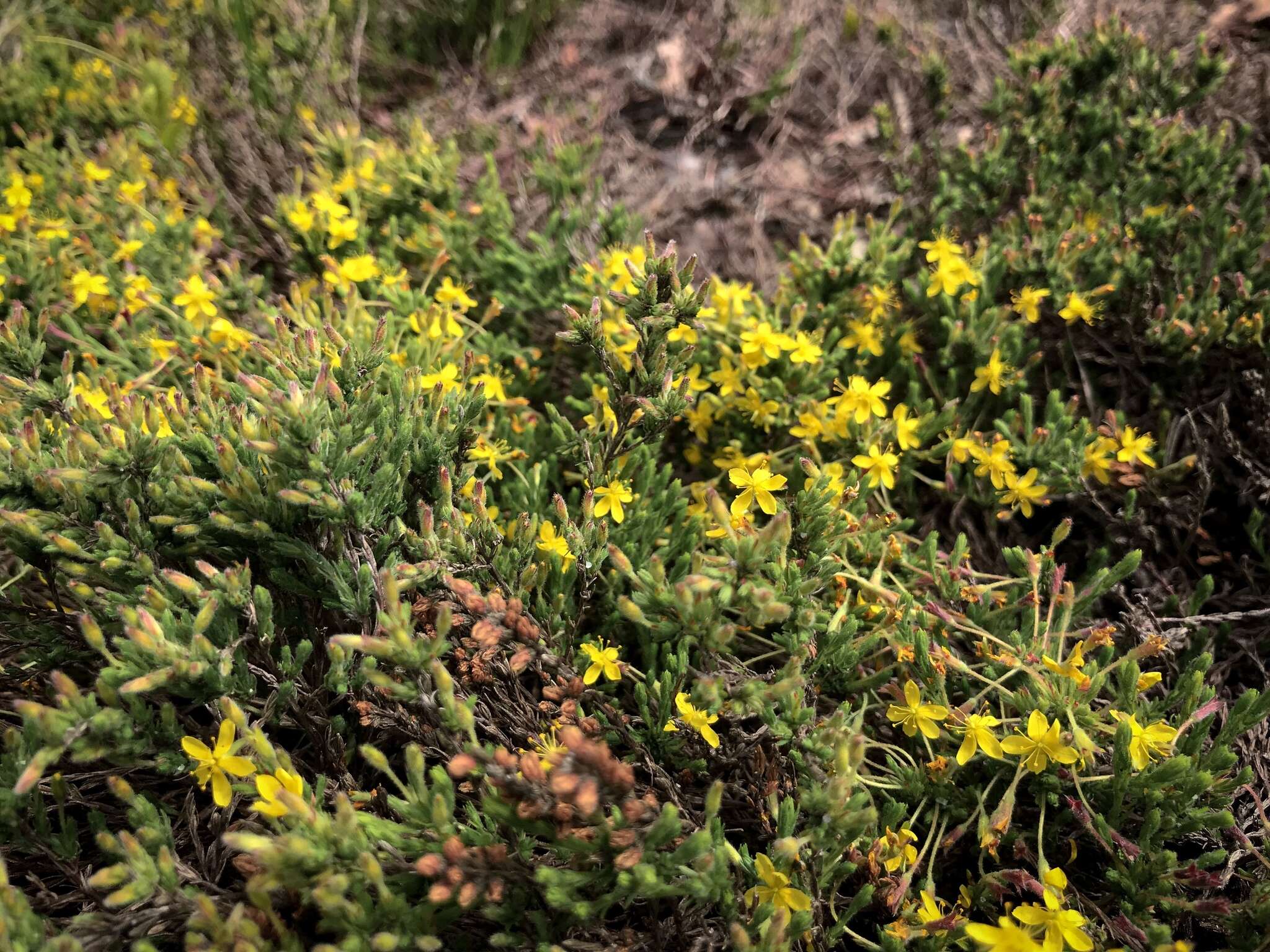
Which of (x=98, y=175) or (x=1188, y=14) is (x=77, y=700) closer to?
(x=98, y=175)

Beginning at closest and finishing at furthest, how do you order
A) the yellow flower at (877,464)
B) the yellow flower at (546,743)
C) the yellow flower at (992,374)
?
the yellow flower at (546,743)
the yellow flower at (877,464)
the yellow flower at (992,374)

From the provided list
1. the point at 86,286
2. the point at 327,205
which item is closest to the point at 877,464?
the point at 327,205

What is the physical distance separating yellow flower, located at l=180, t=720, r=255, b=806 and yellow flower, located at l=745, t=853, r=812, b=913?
1017 mm

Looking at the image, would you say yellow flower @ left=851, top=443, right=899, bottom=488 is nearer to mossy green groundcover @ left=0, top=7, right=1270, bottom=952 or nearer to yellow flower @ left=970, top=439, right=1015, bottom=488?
mossy green groundcover @ left=0, top=7, right=1270, bottom=952

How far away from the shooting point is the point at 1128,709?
191 cm

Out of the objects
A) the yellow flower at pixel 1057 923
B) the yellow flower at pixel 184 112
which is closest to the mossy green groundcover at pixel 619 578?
the yellow flower at pixel 1057 923

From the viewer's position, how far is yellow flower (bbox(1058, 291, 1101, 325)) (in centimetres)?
274

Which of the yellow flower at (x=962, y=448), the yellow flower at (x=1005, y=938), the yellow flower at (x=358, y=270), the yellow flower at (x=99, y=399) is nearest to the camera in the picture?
the yellow flower at (x=1005, y=938)

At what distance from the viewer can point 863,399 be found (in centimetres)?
250

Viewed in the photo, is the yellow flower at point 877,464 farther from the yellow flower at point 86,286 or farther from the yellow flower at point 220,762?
the yellow flower at point 86,286

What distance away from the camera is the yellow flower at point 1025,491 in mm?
2402

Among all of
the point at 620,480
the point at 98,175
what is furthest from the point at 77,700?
the point at 98,175

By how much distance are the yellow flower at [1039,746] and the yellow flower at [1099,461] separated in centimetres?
97

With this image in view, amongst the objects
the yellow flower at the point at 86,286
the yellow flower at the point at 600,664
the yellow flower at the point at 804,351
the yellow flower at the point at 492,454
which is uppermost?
the yellow flower at the point at 86,286
